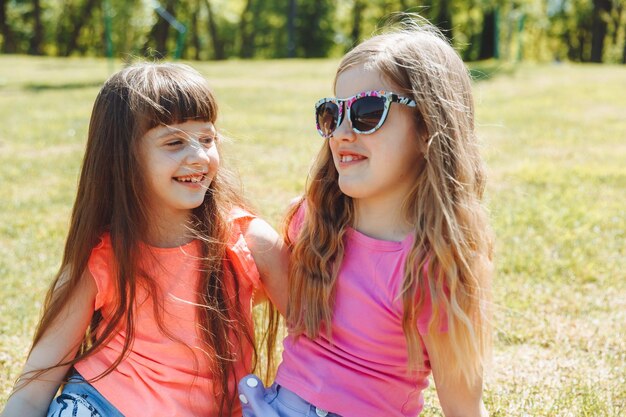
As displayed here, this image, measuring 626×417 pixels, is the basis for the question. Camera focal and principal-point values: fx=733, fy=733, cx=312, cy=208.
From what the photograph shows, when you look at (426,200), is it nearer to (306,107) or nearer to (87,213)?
(87,213)

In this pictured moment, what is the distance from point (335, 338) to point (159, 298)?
63 centimetres

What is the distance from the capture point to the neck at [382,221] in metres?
2.34

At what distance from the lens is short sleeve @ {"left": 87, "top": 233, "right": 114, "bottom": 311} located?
8.22 feet

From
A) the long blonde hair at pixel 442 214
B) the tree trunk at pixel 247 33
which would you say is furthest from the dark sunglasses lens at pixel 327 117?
the tree trunk at pixel 247 33

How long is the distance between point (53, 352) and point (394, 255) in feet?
3.98

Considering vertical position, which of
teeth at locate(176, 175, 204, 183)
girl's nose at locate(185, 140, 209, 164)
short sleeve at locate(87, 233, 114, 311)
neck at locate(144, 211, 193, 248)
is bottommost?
short sleeve at locate(87, 233, 114, 311)

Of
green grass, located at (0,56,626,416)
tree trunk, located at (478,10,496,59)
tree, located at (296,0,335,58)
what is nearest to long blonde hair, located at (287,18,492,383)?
green grass, located at (0,56,626,416)

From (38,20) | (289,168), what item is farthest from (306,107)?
(38,20)

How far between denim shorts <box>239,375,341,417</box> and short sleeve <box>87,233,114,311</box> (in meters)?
0.55

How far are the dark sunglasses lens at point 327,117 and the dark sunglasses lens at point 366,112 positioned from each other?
0.09 meters

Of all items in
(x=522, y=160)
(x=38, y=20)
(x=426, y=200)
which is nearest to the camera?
(x=426, y=200)

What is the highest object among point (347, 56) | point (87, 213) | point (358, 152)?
point (347, 56)

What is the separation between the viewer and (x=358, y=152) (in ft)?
7.60

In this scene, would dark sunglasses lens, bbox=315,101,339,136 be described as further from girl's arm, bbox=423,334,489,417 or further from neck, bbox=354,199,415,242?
girl's arm, bbox=423,334,489,417
